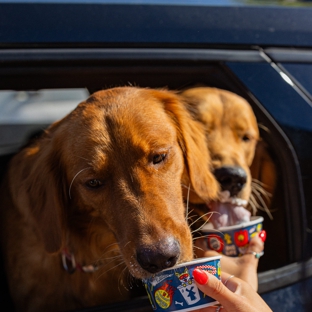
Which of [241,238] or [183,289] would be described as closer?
[183,289]

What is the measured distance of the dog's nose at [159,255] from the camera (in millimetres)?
1673

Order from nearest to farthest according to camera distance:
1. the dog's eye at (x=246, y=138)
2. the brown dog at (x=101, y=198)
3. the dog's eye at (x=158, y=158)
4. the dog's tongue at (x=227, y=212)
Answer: the brown dog at (x=101, y=198)
the dog's eye at (x=158, y=158)
the dog's tongue at (x=227, y=212)
the dog's eye at (x=246, y=138)

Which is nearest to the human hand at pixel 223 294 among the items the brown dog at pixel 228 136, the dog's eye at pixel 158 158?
the dog's eye at pixel 158 158

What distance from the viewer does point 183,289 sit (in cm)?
160

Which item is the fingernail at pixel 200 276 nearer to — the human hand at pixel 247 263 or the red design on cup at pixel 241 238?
the human hand at pixel 247 263

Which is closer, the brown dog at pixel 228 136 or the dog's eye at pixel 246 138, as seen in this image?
the brown dog at pixel 228 136

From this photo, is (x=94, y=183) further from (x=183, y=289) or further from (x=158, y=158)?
(x=183, y=289)

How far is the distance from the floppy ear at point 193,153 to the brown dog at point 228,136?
0.35ft

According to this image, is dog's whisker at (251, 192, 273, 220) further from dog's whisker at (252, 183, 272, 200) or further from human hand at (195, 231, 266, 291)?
human hand at (195, 231, 266, 291)

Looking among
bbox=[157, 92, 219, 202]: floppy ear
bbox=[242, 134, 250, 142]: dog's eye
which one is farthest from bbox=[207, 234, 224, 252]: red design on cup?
bbox=[242, 134, 250, 142]: dog's eye

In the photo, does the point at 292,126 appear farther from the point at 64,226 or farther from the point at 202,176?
the point at 64,226

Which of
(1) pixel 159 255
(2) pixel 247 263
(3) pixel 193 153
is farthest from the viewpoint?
(3) pixel 193 153

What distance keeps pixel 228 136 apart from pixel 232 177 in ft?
1.33

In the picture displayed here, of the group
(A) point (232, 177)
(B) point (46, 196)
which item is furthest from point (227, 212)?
(B) point (46, 196)
